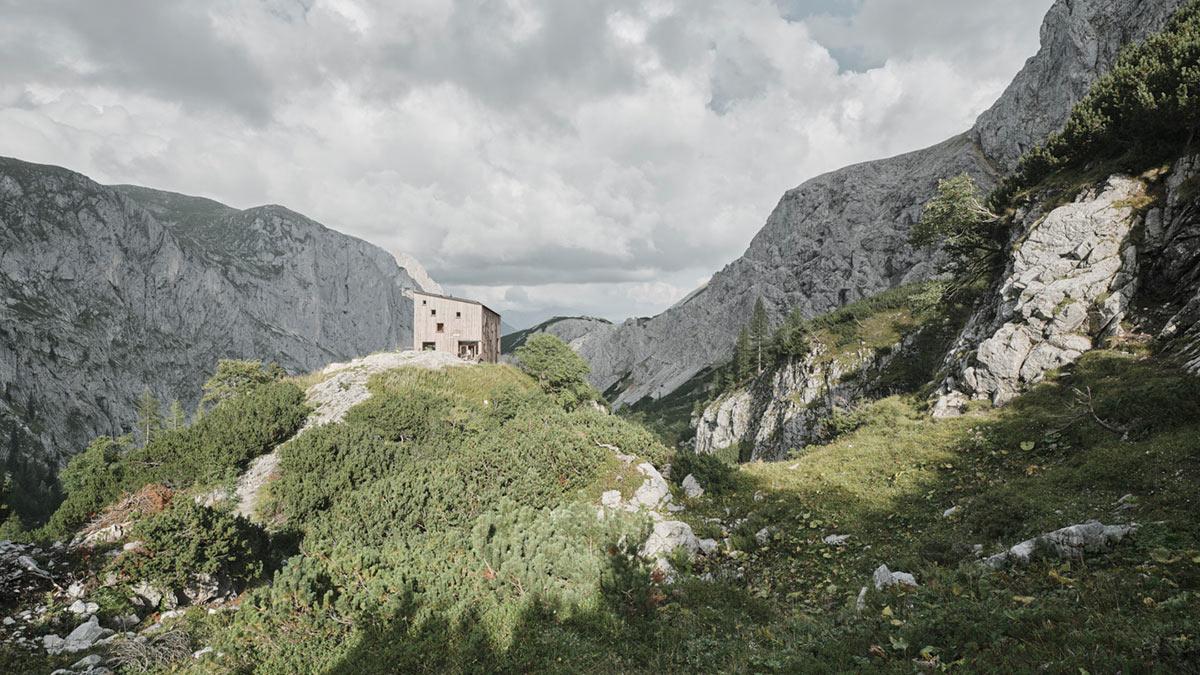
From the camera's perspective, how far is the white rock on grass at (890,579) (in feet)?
28.1

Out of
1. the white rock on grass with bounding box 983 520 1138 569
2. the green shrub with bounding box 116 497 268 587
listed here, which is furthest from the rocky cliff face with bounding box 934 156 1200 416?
the green shrub with bounding box 116 497 268 587

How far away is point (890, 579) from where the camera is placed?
896cm

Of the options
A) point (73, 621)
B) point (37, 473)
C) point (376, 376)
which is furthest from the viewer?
point (37, 473)

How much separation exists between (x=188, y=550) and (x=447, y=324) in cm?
3355

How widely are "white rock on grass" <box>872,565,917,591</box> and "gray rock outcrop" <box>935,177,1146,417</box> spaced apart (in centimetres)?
1490

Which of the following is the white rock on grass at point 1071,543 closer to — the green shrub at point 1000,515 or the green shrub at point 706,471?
the green shrub at point 1000,515

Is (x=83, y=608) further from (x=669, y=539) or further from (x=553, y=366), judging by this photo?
(x=553, y=366)

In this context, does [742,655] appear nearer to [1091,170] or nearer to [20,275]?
[1091,170]

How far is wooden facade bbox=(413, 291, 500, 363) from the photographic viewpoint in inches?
1690

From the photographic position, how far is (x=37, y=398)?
445 feet

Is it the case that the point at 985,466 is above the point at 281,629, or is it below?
above

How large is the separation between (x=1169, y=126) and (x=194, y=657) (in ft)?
116

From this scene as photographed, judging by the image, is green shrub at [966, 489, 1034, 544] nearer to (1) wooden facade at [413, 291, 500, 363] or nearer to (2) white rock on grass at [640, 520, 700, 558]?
(2) white rock on grass at [640, 520, 700, 558]

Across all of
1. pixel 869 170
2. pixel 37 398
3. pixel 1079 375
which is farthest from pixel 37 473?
pixel 869 170
